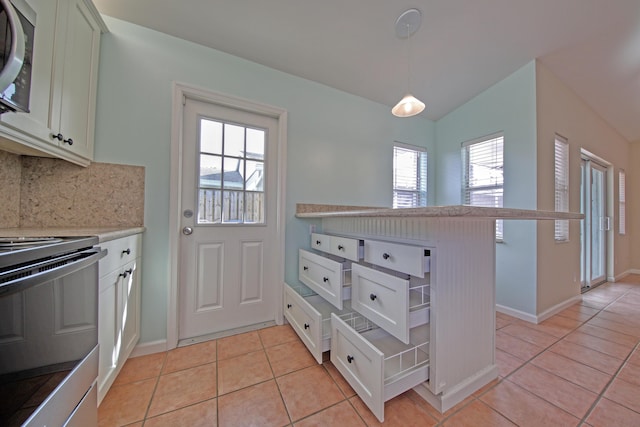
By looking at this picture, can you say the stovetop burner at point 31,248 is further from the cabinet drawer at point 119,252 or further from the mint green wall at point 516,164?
the mint green wall at point 516,164

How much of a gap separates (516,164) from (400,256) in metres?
2.11

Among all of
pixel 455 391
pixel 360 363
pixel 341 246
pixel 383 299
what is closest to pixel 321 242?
pixel 341 246

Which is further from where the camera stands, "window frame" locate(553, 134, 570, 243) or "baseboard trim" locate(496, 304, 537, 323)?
"window frame" locate(553, 134, 570, 243)

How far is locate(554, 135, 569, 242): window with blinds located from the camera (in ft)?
8.32

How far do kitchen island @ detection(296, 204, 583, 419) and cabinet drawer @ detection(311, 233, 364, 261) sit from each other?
0.20 feet

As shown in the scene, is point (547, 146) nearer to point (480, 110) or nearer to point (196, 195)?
point (480, 110)

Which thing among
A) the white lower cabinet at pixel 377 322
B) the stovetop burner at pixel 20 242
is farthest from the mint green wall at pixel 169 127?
the stovetop burner at pixel 20 242

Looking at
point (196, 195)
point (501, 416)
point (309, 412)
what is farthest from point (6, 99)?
point (501, 416)

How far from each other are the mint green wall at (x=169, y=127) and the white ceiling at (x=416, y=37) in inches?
5.2

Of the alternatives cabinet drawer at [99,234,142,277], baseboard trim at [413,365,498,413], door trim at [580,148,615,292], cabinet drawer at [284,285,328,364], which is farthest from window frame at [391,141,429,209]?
door trim at [580,148,615,292]

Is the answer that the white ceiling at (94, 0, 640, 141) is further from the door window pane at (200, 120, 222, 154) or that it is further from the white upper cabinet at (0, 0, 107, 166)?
the door window pane at (200, 120, 222, 154)

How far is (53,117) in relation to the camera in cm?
117

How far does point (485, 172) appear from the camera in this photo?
2.67m

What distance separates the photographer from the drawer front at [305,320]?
143 cm
